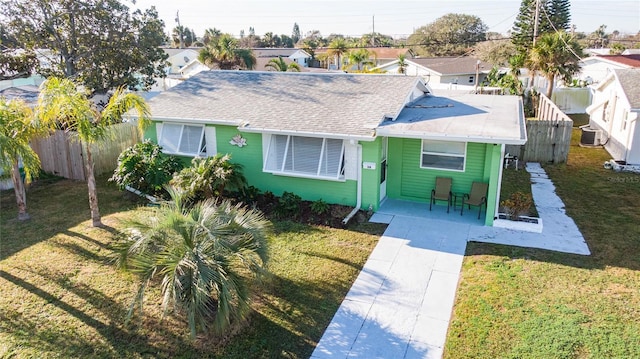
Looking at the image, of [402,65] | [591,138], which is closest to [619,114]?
[591,138]

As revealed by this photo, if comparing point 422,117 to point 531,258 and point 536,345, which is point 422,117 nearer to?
point 531,258

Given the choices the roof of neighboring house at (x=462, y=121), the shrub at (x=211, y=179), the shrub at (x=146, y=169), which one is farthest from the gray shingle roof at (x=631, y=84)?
the shrub at (x=146, y=169)

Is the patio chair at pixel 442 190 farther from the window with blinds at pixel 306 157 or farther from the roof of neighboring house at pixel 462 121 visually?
the window with blinds at pixel 306 157

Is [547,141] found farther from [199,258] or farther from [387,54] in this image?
[387,54]

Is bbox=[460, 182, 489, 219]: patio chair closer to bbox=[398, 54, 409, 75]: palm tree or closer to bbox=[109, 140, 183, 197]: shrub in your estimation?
bbox=[109, 140, 183, 197]: shrub

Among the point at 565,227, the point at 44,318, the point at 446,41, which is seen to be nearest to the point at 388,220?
the point at 565,227

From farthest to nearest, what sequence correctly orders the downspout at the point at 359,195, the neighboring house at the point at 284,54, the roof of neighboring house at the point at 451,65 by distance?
the neighboring house at the point at 284,54
the roof of neighboring house at the point at 451,65
the downspout at the point at 359,195

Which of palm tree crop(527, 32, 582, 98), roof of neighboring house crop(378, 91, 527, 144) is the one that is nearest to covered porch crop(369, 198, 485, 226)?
roof of neighboring house crop(378, 91, 527, 144)
